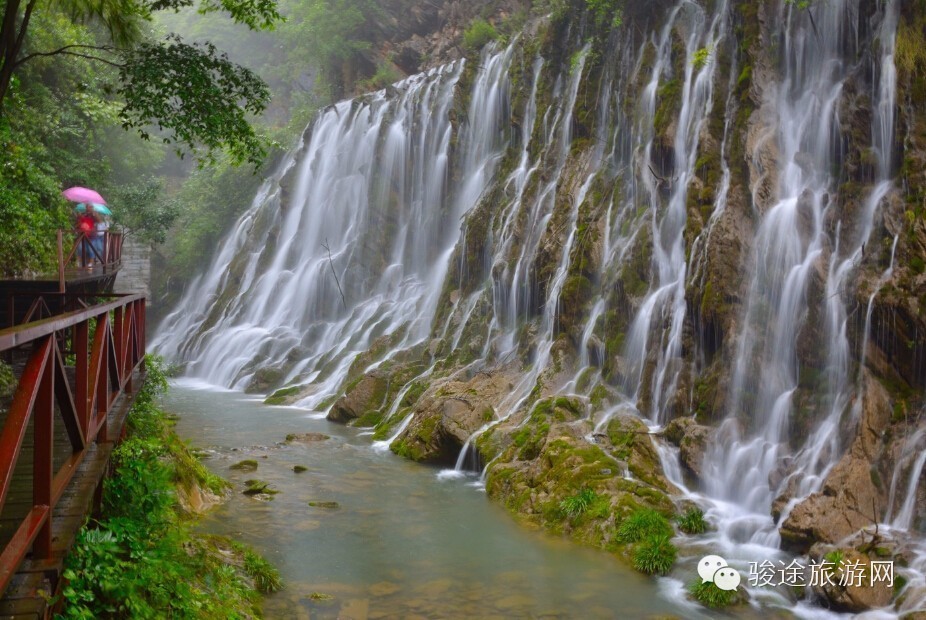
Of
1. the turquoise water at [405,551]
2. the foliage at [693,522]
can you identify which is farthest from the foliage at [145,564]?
the foliage at [693,522]

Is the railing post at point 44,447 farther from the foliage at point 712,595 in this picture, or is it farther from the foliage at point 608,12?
the foliage at point 608,12

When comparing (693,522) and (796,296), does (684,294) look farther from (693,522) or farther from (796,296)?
(693,522)

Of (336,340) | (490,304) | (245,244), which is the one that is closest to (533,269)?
(490,304)

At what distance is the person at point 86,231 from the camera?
18487mm

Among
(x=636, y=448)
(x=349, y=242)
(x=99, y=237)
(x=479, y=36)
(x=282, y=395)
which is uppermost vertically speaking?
(x=479, y=36)

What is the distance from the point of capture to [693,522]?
35.7 feet

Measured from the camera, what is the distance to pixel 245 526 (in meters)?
11.1

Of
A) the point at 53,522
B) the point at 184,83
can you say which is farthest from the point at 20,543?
the point at 184,83

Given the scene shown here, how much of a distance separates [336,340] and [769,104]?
55.2 ft

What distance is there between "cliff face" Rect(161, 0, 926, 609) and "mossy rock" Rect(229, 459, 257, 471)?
10.1ft

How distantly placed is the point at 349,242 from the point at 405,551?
23.3m

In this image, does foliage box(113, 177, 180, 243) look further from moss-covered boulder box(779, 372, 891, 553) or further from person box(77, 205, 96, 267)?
moss-covered boulder box(779, 372, 891, 553)

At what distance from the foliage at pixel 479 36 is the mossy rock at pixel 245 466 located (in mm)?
21353

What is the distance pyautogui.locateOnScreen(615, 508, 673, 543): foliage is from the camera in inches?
414
